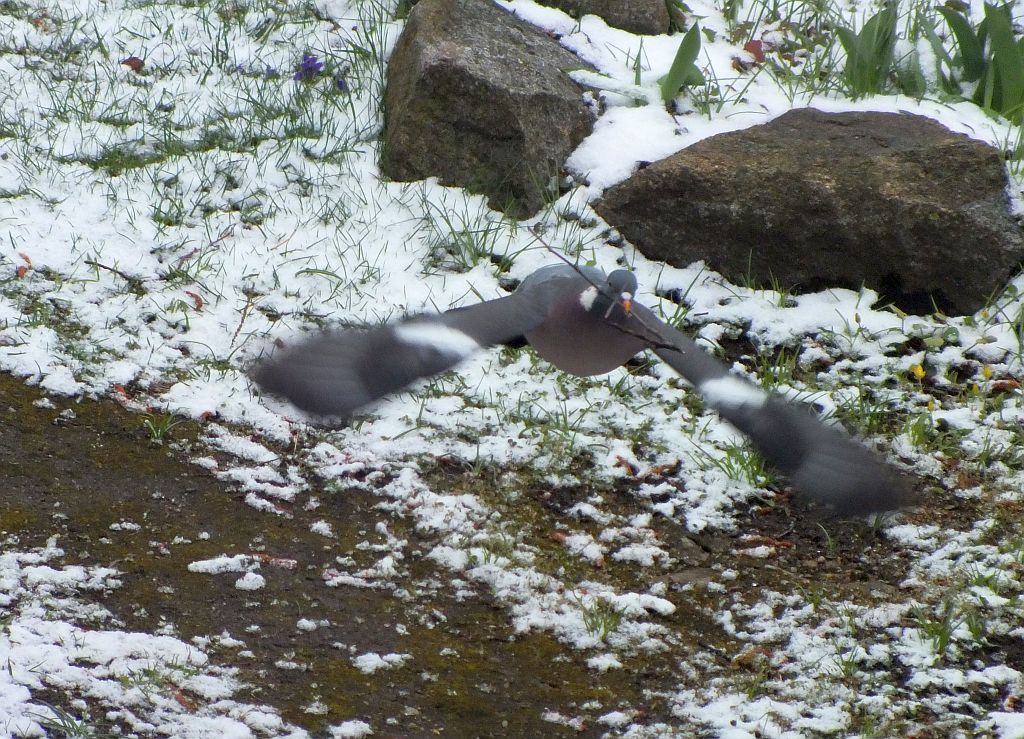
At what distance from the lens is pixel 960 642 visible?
2742 mm

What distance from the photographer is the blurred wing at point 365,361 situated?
7.63ft

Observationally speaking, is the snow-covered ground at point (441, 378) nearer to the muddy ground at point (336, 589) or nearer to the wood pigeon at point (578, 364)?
the muddy ground at point (336, 589)

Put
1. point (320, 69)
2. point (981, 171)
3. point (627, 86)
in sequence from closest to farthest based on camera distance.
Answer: point (981, 171) < point (627, 86) < point (320, 69)

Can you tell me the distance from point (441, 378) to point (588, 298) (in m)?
1.10

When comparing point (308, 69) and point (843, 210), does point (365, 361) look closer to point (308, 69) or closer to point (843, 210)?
point (843, 210)

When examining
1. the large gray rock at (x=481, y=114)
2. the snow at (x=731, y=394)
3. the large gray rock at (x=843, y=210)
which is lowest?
the snow at (x=731, y=394)

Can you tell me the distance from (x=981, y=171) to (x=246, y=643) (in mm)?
3098

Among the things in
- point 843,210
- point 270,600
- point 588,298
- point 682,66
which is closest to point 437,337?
point 588,298

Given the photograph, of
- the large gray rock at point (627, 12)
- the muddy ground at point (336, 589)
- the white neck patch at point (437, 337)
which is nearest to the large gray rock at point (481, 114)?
the large gray rock at point (627, 12)

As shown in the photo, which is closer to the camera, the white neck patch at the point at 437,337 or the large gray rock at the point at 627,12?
the white neck patch at the point at 437,337

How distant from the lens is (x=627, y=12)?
5.12m

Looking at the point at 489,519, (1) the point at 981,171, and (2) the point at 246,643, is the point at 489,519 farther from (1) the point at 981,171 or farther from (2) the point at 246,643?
(1) the point at 981,171

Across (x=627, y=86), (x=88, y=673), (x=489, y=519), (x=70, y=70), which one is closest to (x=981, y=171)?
(x=627, y=86)

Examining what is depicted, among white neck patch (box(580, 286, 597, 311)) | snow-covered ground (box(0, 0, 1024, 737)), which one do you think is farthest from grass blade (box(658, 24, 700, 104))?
white neck patch (box(580, 286, 597, 311))
